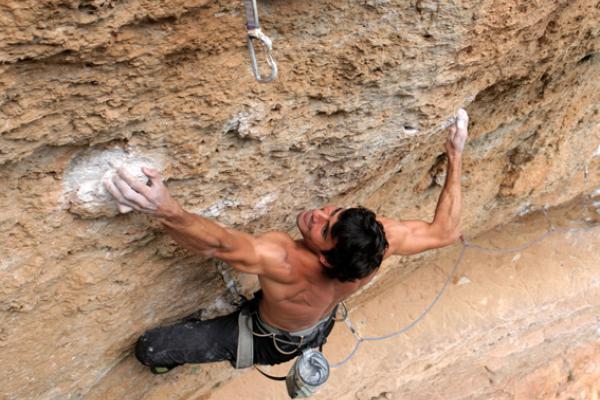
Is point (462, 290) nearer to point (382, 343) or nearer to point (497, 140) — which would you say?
point (382, 343)

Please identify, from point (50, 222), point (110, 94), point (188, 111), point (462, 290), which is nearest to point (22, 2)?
point (110, 94)

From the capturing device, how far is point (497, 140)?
3.28m

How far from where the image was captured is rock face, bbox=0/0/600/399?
60.3 inches

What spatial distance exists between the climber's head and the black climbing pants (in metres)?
0.70

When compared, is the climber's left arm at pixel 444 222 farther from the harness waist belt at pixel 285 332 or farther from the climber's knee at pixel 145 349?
the climber's knee at pixel 145 349

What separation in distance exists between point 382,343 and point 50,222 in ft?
8.82

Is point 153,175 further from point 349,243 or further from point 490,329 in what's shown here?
point 490,329

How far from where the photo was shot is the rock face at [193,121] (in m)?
1.53

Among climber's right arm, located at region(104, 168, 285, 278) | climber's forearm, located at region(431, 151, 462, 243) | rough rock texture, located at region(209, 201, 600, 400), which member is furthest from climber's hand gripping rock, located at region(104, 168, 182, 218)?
rough rock texture, located at region(209, 201, 600, 400)

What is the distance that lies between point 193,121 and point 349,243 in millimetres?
726

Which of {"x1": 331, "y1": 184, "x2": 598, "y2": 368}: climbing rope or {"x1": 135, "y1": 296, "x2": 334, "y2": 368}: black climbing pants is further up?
{"x1": 135, "y1": 296, "x2": 334, "y2": 368}: black climbing pants

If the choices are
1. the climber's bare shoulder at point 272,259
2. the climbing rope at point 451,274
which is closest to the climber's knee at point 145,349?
the climber's bare shoulder at point 272,259

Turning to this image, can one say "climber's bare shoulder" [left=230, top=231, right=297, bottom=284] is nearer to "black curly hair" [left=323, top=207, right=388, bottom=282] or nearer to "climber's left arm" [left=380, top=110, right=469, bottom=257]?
"black curly hair" [left=323, top=207, right=388, bottom=282]

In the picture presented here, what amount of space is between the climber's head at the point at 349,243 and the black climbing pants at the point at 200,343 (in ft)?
2.28
